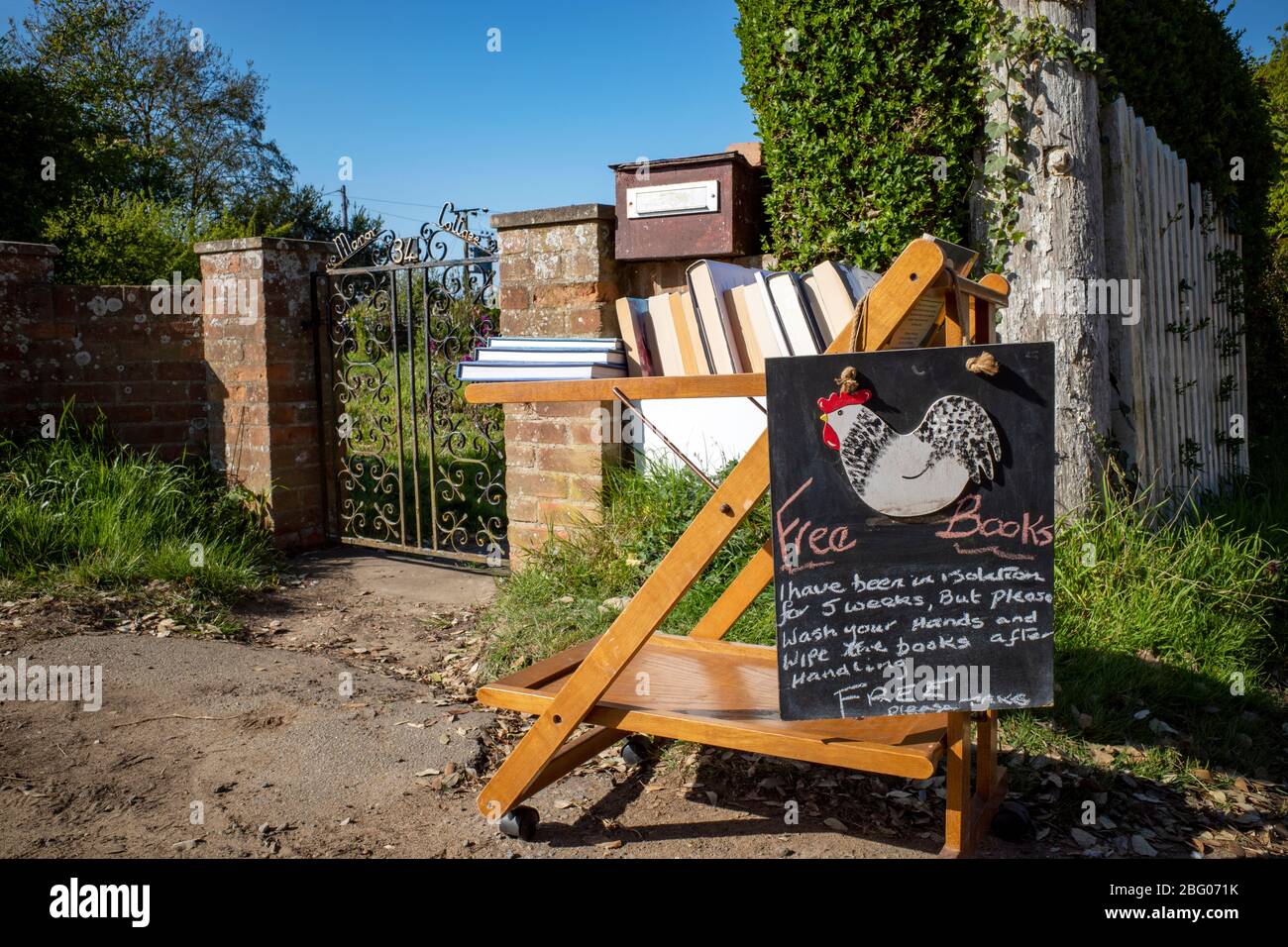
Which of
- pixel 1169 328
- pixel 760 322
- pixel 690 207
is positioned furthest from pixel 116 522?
pixel 1169 328

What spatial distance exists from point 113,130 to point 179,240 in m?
13.4

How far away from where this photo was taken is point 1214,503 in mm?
5176

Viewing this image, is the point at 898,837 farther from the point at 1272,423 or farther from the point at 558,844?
the point at 1272,423

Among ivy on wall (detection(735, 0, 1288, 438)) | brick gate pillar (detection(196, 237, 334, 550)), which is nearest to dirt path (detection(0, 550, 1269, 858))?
brick gate pillar (detection(196, 237, 334, 550))

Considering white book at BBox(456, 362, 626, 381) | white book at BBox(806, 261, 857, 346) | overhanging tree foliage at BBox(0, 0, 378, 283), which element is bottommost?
white book at BBox(456, 362, 626, 381)

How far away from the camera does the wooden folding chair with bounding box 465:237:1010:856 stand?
2.27 meters

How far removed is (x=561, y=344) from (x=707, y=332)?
437 millimetres

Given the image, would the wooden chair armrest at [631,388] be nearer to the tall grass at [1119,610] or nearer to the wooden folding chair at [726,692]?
the wooden folding chair at [726,692]

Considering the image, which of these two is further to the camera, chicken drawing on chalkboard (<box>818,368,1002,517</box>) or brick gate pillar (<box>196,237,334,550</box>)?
brick gate pillar (<box>196,237,334,550</box>)

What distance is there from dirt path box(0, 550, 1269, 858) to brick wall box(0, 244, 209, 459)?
2.41m

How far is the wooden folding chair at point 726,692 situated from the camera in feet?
7.45

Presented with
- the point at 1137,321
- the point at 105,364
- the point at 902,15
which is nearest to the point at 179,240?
the point at 105,364

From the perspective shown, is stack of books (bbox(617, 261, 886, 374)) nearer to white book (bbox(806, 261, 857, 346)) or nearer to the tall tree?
white book (bbox(806, 261, 857, 346))

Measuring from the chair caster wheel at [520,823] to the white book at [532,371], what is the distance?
3.90 ft
